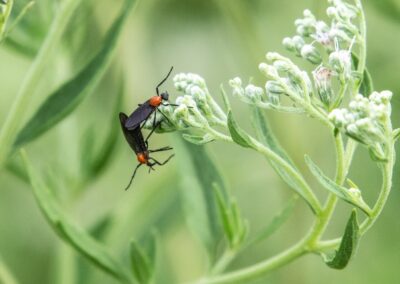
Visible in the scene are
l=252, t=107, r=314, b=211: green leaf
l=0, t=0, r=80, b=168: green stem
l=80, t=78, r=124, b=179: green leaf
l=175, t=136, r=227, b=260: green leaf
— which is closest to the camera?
l=252, t=107, r=314, b=211: green leaf

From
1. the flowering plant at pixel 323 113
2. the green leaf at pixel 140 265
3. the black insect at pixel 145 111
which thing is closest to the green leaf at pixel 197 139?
the flowering plant at pixel 323 113

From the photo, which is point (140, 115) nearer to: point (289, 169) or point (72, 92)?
point (72, 92)

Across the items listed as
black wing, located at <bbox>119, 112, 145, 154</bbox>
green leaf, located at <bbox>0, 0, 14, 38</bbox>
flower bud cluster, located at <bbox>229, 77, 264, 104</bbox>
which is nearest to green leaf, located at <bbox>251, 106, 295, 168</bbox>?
flower bud cluster, located at <bbox>229, 77, 264, 104</bbox>

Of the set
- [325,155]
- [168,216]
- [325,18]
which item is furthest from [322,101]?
[325,155]

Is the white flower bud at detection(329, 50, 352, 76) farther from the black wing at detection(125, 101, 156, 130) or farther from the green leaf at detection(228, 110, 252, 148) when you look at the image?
the black wing at detection(125, 101, 156, 130)

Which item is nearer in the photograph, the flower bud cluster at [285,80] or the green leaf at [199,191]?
the flower bud cluster at [285,80]

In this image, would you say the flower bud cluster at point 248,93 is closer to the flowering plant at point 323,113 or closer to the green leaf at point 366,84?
the flowering plant at point 323,113

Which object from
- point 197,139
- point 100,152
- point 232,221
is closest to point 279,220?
point 232,221
